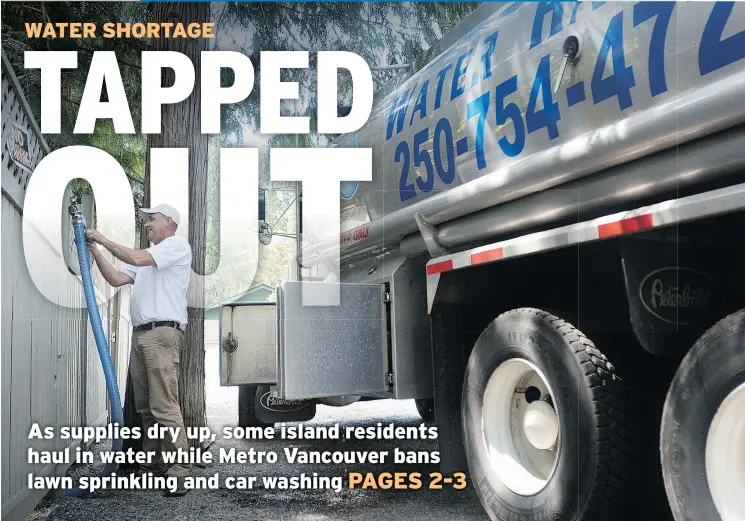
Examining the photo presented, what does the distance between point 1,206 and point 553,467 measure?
2.49 meters

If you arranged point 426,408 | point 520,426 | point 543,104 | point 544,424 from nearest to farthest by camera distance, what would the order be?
1. point 543,104
2. point 544,424
3. point 520,426
4. point 426,408

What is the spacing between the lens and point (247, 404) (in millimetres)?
4457

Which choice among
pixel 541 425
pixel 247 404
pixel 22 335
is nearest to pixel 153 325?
pixel 247 404

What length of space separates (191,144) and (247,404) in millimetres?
1854

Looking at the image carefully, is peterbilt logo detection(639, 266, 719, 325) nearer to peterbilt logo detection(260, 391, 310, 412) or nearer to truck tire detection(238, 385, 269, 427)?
truck tire detection(238, 385, 269, 427)

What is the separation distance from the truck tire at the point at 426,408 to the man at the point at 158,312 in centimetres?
123

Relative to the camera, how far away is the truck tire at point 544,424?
8.59ft

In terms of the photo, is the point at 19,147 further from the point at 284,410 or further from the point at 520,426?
the point at 520,426

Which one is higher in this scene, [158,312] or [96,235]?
[96,235]

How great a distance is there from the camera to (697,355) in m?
2.15

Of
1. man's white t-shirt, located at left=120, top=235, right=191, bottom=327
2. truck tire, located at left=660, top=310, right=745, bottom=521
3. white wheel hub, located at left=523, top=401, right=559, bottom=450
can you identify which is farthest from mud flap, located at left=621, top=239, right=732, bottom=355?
man's white t-shirt, located at left=120, top=235, right=191, bottom=327

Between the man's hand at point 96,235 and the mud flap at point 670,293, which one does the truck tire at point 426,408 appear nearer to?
the mud flap at point 670,293

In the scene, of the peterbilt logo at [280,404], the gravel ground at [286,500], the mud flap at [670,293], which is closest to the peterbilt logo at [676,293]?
the mud flap at [670,293]

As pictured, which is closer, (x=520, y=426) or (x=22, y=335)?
(x=520, y=426)
